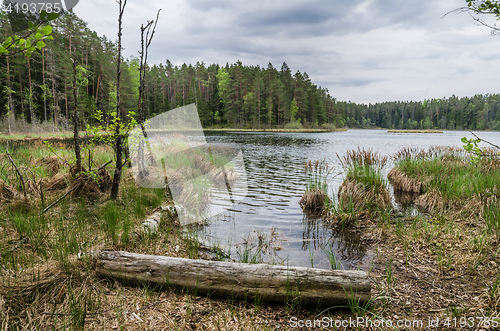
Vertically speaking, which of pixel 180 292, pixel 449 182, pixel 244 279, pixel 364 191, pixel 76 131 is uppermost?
pixel 76 131

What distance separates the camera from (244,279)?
2770mm

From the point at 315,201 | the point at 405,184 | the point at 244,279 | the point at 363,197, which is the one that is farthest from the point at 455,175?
the point at 244,279

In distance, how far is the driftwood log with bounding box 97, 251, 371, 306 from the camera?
269 cm

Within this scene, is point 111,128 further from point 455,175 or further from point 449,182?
point 455,175

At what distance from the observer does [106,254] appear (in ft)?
9.84

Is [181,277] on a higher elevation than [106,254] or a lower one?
lower

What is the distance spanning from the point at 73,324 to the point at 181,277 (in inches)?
41.3

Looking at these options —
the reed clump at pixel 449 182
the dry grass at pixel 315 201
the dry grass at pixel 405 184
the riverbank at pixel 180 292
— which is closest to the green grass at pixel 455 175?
the reed clump at pixel 449 182

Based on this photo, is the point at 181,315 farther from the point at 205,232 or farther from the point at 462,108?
the point at 462,108

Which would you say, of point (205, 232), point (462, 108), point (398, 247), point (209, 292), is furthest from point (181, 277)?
point (462, 108)

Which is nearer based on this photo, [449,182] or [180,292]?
[180,292]

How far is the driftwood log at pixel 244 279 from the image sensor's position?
8.81 ft

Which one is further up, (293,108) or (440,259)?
(293,108)

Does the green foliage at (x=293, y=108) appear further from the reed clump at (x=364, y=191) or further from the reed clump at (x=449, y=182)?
the reed clump at (x=364, y=191)
